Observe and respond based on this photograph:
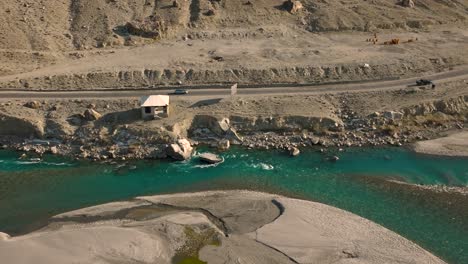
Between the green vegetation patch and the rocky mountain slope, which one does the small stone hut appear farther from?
the green vegetation patch

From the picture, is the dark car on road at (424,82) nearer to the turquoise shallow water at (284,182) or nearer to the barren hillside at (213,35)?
the barren hillside at (213,35)

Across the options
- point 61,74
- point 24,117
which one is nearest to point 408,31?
point 61,74

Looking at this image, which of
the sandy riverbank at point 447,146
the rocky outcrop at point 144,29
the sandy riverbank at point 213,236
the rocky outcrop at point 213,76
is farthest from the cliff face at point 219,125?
the rocky outcrop at point 144,29

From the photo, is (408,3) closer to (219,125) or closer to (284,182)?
(219,125)

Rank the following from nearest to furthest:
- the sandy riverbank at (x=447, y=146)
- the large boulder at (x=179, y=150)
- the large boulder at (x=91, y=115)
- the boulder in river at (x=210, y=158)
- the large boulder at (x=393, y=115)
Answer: the boulder in river at (x=210, y=158) → the large boulder at (x=179, y=150) → the sandy riverbank at (x=447, y=146) → the large boulder at (x=91, y=115) → the large boulder at (x=393, y=115)

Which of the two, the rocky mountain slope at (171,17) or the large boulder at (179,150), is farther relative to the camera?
the rocky mountain slope at (171,17)

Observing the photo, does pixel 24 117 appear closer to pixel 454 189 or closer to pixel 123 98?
Result: pixel 123 98
